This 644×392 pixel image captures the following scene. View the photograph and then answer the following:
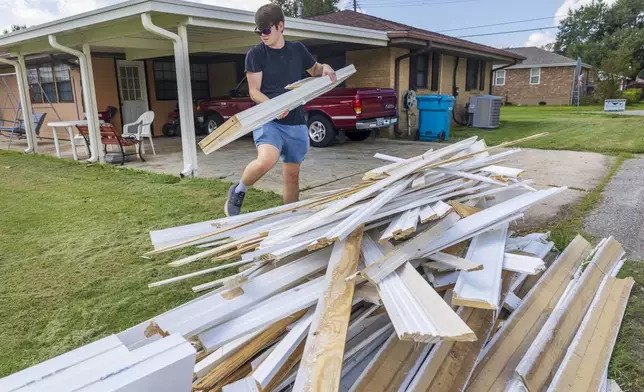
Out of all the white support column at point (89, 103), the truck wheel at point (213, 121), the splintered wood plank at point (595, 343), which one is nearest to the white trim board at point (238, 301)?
the splintered wood plank at point (595, 343)

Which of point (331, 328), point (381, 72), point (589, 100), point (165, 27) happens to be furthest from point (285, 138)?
point (589, 100)

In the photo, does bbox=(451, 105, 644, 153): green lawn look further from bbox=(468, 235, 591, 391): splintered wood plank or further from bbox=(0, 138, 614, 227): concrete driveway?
bbox=(468, 235, 591, 391): splintered wood plank

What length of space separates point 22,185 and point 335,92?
6119 mm

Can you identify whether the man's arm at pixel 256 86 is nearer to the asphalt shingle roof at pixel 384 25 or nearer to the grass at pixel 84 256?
the grass at pixel 84 256

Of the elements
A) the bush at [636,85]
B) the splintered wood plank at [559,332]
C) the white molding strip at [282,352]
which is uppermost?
the bush at [636,85]

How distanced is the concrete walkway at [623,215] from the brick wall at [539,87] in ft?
94.3

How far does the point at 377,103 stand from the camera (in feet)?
32.2

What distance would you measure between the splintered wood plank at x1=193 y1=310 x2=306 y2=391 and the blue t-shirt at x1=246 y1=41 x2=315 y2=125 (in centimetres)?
210

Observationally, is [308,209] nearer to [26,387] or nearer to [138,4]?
[26,387]

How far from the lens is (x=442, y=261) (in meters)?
2.09

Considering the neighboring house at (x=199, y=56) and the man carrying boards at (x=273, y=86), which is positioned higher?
the neighboring house at (x=199, y=56)

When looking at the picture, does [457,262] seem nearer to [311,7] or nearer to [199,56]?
[199,56]

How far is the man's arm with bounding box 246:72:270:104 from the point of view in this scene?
3.46 metres

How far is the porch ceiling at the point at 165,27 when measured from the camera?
21.3 ft
